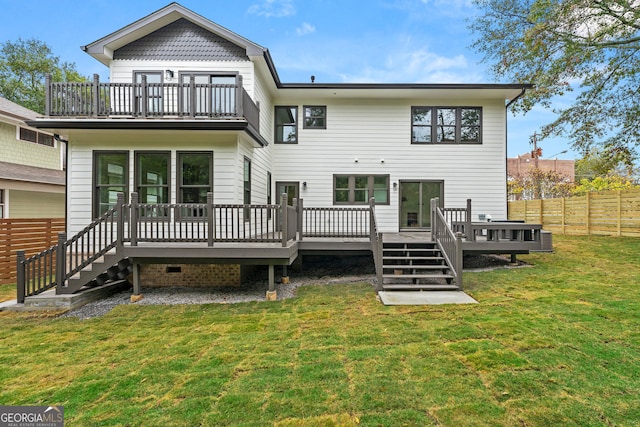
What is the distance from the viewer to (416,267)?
7.15 m

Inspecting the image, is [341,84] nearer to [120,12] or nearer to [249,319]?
[249,319]

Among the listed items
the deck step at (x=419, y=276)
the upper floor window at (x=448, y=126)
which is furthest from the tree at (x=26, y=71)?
the deck step at (x=419, y=276)

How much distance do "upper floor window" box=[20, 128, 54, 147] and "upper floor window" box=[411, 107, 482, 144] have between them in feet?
55.8

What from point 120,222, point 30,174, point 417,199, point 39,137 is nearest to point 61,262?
point 120,222

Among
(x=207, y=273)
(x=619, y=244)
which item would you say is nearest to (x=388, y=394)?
(x=207, y=273)

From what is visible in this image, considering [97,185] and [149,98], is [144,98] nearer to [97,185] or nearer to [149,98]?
[149,98]

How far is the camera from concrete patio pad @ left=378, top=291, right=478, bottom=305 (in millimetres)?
5965

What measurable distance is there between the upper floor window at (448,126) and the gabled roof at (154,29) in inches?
244

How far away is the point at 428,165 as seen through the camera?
11.7m

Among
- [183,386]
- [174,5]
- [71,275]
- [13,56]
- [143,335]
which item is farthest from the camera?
[13,56]

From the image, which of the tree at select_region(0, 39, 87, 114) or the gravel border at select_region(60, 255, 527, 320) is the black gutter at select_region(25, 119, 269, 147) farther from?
the tree at select_region(0, 39, 87, 114)

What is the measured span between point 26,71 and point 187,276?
3032cm

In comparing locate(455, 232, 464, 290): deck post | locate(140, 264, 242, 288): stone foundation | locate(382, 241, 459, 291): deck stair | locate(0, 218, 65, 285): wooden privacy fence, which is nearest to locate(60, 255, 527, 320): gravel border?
locate(140, 264, 242, 288): stone foundation

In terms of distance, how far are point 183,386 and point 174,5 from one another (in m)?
9.64
